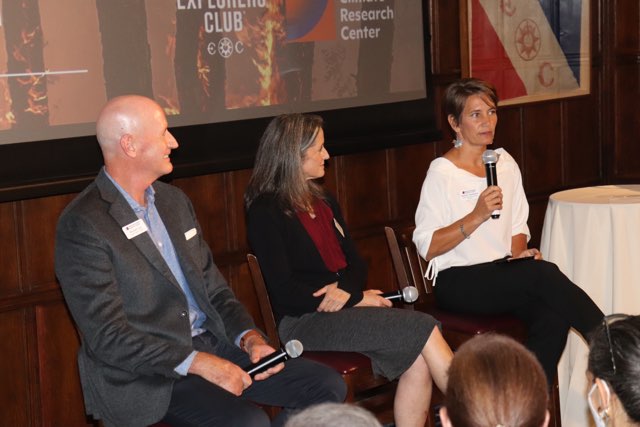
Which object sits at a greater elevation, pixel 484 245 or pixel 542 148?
pixel 542 148

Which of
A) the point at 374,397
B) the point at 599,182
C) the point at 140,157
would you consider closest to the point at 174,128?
the point at 140,157

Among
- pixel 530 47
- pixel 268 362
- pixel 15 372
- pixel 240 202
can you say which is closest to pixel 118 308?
pixel 268 362

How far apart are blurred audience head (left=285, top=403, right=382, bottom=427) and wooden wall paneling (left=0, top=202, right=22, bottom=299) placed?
259 cm

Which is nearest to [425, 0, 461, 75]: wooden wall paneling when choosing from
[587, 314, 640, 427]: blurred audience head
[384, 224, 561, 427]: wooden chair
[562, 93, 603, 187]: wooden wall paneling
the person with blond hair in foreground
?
[562, 93, 603, 187]: wooden wall paneling

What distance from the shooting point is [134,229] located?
294 centimetres

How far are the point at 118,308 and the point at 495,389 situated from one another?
5.27 ft

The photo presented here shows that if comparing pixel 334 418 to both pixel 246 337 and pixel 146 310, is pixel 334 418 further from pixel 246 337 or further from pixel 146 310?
pixel 246 337

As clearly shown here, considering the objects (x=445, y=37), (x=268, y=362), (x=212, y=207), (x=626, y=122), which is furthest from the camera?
(x=626, y=122)

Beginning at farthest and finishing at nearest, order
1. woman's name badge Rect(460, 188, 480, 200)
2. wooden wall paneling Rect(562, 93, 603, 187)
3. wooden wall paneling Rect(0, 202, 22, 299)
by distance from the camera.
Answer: wooden wall paneling Rect(562, 93, 603, 187) → woman's name badge Rect(460, 188, 480, 200) → wooden wall paneling Rect(0, 202, 22, 299)

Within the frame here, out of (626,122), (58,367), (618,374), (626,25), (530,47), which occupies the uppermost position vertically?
(626,25)

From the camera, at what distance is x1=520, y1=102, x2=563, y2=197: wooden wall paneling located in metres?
6.00

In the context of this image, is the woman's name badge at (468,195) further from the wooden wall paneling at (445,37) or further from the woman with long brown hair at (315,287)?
the wooden wall paneling at (445,37)

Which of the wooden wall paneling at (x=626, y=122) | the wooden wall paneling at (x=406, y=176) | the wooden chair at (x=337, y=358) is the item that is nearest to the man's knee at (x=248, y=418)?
the wooden chair at (x=337, y=358)

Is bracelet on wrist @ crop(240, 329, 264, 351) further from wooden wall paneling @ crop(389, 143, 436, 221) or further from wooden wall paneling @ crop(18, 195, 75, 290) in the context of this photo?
wooden wall paneling @ crop(389, 143, 436, 221)
